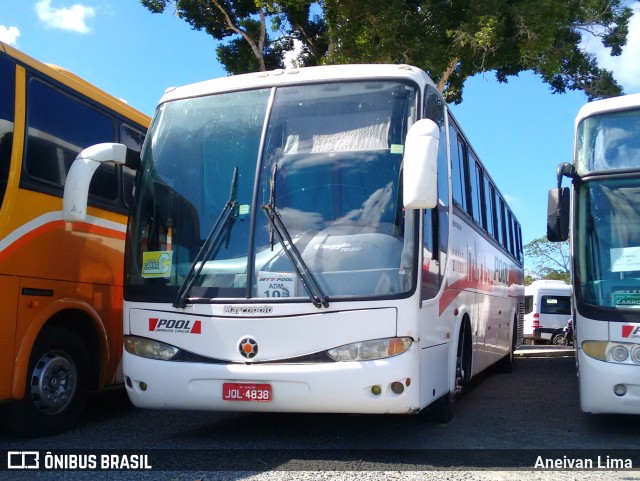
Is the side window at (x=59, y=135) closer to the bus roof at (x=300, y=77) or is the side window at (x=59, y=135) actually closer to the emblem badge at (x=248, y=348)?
the bus roof at (x=300, y=77)

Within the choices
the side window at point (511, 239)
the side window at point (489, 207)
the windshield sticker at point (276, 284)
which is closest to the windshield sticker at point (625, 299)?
the windshield sticker at point (276, 284)

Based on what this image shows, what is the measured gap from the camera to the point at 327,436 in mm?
6457

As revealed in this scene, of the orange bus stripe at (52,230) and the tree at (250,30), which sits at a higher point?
the tree at (250,30)

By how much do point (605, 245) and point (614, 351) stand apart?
1017 millimetres

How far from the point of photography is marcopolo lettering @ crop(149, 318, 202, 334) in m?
5.74

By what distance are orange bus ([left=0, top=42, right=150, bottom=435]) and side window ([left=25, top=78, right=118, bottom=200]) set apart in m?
0.01

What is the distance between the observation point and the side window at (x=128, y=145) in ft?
25.4

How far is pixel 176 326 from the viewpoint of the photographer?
582 cm

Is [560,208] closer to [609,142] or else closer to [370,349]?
[609,142]

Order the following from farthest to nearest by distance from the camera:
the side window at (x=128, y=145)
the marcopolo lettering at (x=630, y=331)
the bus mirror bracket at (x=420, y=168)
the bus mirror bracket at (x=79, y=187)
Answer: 1. the side window at (x=128, y=145)
2. the marcopolo lettering at (x=630, y=331)
3. the bus mirror bracket at (x=79, y=187)
4. the bus mirror bracket at (x=420, y=168)

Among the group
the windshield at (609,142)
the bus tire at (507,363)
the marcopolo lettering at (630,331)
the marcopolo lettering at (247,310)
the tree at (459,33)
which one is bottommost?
the bus tire at (507,363)

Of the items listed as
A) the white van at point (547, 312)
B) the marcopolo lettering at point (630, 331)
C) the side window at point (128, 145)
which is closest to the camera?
the marcopolo lettering at point (630, 331)

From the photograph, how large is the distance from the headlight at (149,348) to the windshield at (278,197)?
36 cm

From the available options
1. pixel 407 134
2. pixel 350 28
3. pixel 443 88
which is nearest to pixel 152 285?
pixel 407 134
